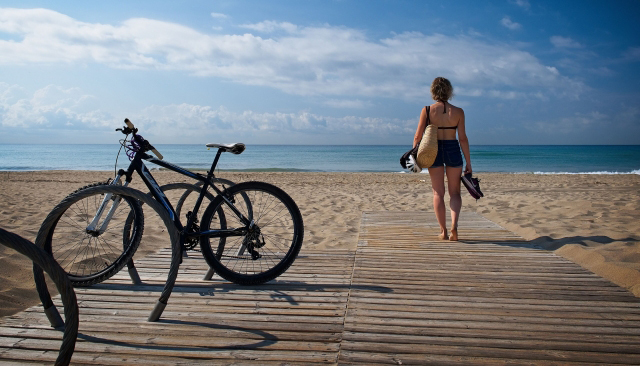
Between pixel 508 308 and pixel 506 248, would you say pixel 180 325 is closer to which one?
pixel 508 308

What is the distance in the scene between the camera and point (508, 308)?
2641 millimetres

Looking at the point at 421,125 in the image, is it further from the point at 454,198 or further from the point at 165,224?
the point at 165,224

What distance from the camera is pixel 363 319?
8.05 feet

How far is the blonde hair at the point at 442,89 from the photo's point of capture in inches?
181

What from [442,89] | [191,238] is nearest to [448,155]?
[442,89]

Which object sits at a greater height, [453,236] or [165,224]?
[165,224]

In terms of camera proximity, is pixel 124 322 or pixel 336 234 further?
pixel 336 234

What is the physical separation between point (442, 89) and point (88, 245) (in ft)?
13.4

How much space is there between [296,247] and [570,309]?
6.04 feet

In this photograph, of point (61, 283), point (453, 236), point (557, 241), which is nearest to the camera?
point (61, 283)

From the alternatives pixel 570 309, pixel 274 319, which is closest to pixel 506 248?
pixel 570 309

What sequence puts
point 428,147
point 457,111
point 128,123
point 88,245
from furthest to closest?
point 457,111 → point 428,147 → point 88,245 → point 128,123

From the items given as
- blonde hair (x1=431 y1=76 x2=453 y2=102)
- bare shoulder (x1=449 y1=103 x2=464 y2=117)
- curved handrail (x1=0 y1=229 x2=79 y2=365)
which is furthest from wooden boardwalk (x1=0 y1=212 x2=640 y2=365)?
blonde hair (x1=431 y1=76 x2=453 y2=102)

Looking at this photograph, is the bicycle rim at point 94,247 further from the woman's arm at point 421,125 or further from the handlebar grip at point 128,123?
the woman's arm at point 421,125
